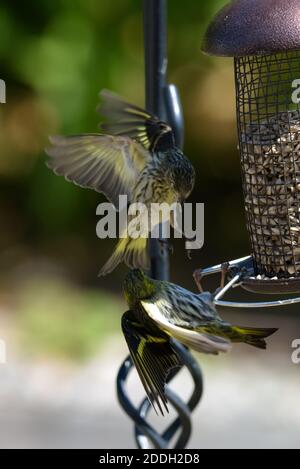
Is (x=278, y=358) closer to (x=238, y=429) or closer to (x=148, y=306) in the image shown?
(x=238, y=429)

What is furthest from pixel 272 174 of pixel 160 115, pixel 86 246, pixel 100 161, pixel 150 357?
pixel 86 246

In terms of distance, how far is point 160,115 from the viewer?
2633 mm

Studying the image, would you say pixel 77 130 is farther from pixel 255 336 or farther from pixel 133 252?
pixel 255 336

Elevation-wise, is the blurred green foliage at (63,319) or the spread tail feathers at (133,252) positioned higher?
the spread tail feathers at (133,252)

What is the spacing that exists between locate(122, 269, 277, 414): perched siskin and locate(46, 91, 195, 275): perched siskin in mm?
146

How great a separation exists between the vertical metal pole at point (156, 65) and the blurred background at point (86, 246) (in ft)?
7.46

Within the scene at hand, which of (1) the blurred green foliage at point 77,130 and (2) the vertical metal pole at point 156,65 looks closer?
(2) the vertical metal pole at point 156,65

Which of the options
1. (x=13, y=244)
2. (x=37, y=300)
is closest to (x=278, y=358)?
(x=37, y=300)

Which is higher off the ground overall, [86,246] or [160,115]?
[160,115]

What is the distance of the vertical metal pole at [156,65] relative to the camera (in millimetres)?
2557

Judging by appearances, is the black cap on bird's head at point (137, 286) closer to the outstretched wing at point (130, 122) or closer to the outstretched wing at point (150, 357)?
the outstretched wing at point (150, 357)

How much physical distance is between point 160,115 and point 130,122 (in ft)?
0.45

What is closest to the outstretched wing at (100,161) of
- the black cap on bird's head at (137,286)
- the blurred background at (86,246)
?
the black cap on bird's head at (137,286)
